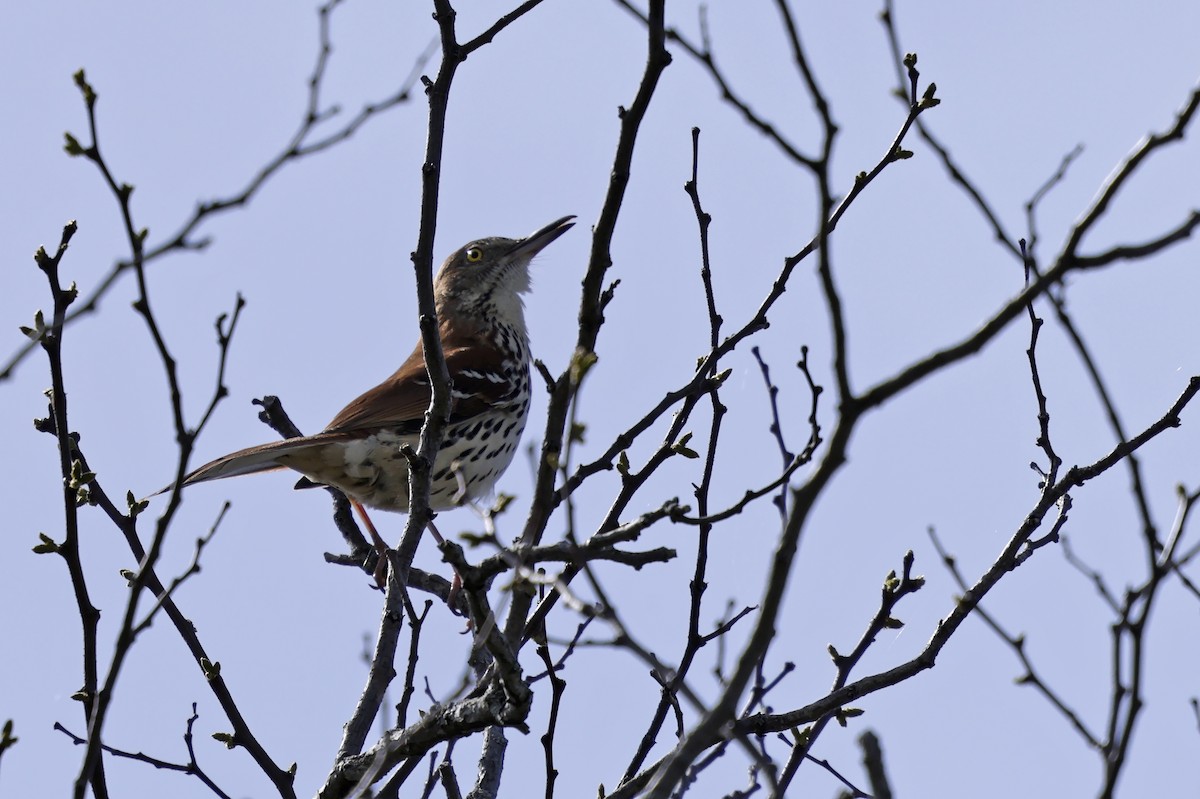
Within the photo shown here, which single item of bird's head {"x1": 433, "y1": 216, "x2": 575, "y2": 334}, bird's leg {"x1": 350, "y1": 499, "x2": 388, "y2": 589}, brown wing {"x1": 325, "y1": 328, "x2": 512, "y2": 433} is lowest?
bird's leg {"x1": 350, "y1": 499, "x2": 388, "y2": 589}

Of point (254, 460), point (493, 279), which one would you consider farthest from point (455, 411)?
point (493, 279)

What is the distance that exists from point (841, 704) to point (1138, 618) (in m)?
1.45

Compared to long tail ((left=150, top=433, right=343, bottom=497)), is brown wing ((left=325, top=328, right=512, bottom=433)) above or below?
above

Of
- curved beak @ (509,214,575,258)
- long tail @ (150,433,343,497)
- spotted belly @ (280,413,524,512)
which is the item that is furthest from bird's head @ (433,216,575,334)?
long tail @ (150,433,343,497)

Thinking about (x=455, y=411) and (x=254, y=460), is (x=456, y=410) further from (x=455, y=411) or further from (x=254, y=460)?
(x=254, y=460)

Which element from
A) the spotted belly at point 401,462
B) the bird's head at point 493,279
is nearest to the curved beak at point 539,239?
the bird's head at point 493,279

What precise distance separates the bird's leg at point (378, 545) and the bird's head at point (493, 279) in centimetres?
156

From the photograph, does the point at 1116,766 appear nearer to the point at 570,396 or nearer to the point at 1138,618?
the point at 1138,618

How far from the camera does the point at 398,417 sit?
5.60 m

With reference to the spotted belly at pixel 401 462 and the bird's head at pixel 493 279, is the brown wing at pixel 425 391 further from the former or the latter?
the bird's head at pixel 493 279

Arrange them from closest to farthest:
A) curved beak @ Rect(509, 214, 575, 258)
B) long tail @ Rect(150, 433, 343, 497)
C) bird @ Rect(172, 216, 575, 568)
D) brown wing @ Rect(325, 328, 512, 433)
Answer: long tail @ Rect(150, 433, 343, 497)
bird @ Rect(172, 216, 575, 568)
brown wing @ Rect(325, 328, 512, 433)
curved beak @ Rect(509, 214, 575, 258)

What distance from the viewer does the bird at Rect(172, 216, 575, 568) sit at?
5.34m

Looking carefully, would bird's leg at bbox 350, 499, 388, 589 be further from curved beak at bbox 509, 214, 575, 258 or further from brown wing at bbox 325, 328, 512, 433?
curved beak at bbox 509, 214, 575, 258

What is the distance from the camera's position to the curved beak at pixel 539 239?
23.1 feet
